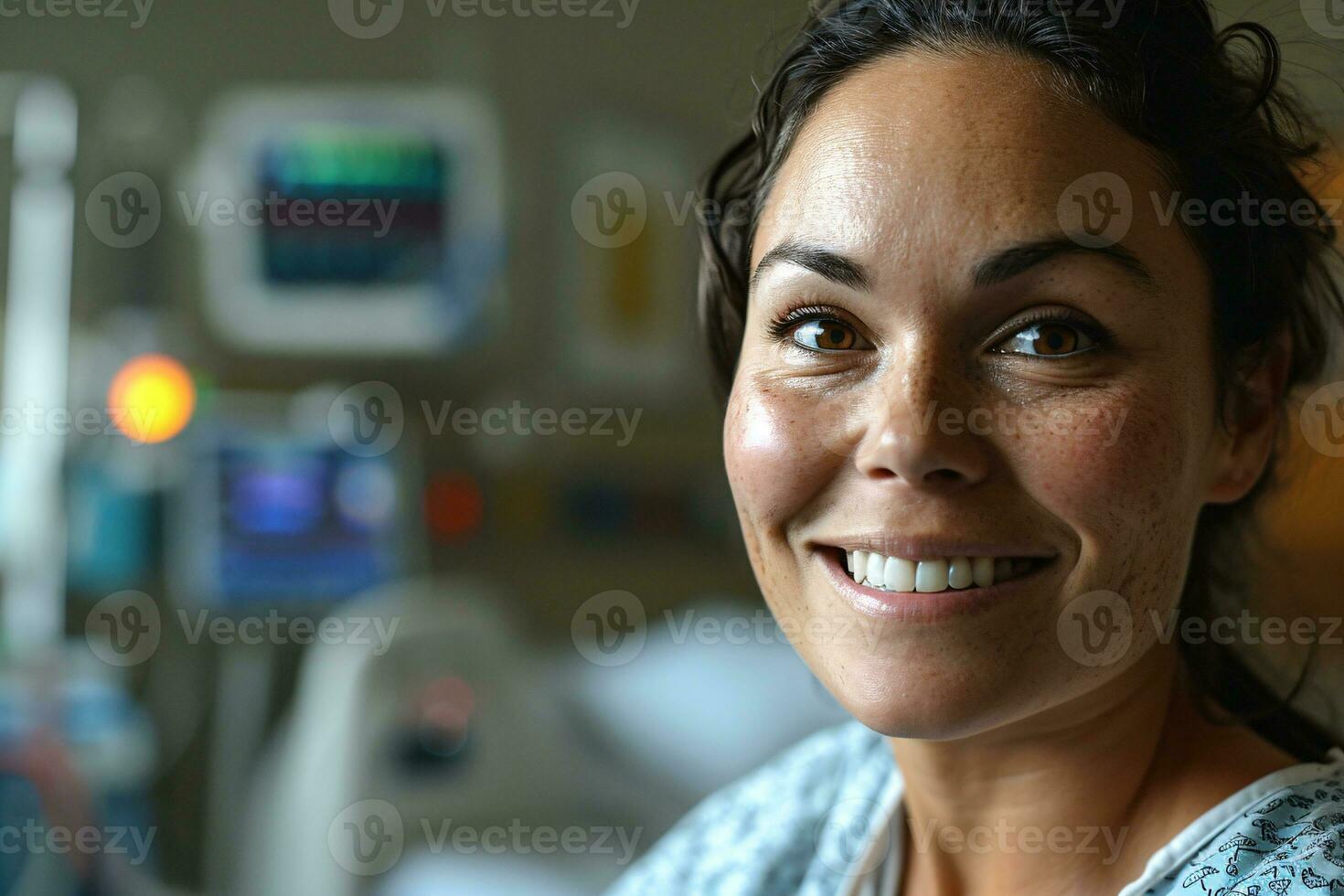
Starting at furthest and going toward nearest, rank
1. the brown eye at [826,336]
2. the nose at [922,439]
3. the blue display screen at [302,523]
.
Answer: the blue display screen at [302,523]
the brown eye at [826,336]
the nose at [922,439]

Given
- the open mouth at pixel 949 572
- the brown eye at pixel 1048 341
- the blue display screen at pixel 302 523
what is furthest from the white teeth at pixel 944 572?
the blue display screen at pixel 302 523

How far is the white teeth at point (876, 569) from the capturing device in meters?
0.75

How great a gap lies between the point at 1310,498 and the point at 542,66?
5.99 ft

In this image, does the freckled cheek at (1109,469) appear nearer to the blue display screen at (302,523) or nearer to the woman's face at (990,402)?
the woman's face at (990,402)

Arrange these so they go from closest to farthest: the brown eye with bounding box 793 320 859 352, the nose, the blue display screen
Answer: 1. the nose
2. the brown eye with bounding box 793 320 859 352
3. the blue display screen

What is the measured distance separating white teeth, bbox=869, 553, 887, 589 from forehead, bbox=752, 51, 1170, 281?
18cm

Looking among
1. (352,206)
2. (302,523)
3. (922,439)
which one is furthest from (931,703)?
(352,206)

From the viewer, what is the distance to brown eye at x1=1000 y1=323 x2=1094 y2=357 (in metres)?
0.74

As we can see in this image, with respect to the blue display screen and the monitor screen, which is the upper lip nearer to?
the blue display screen

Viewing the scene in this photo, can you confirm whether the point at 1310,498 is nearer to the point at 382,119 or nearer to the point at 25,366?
the point at 382,119

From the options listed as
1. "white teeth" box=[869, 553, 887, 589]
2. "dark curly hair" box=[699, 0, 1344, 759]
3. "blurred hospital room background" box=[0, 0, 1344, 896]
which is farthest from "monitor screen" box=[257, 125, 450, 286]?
"white teeth" box=[869, 553, 887, 589]

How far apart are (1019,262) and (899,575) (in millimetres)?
198

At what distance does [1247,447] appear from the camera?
848 millimetres

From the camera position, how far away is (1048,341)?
74 centimetres
